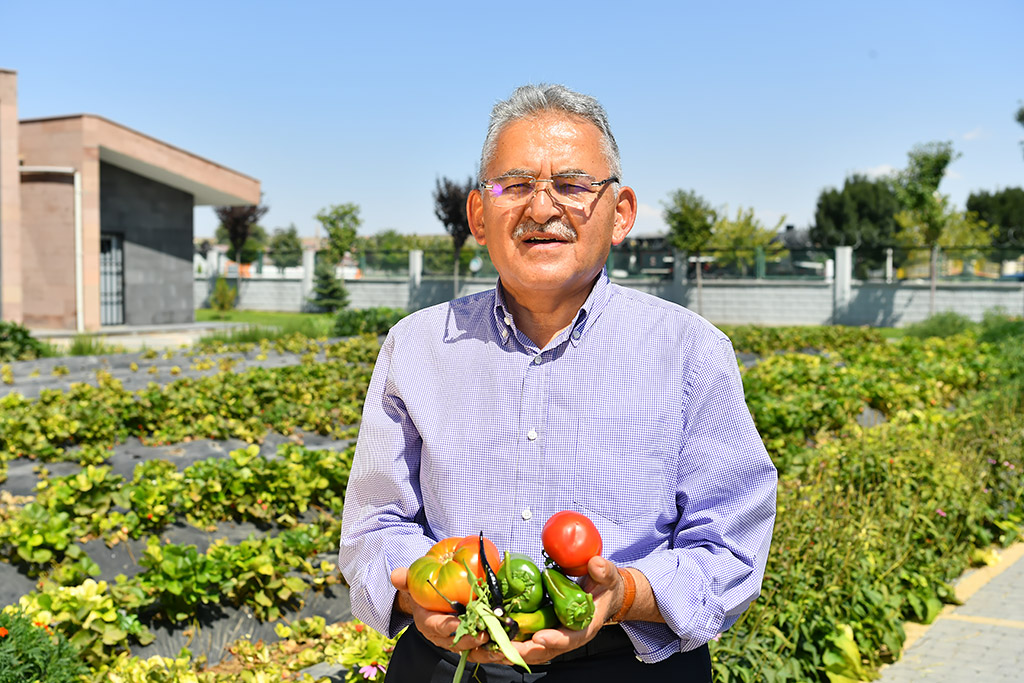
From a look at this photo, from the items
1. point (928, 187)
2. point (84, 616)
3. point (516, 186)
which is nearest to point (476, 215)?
point (516, 186)

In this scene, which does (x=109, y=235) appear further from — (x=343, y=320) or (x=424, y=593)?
(x=424, y=593)

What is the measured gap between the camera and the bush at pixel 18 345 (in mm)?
11156

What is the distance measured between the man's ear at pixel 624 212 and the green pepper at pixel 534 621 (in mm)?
755

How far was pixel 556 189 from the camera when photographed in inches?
64.0

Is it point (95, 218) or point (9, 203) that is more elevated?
point (9, 203)

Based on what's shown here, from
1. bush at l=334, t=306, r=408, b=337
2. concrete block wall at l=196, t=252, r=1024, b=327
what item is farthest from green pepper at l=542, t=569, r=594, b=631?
concrete block wall at l=196, t=252, r=1024, b=327

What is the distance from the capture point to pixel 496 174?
5.47 feet

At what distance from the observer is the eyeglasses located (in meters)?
1.62

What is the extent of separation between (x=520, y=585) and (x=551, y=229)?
0.65 metres

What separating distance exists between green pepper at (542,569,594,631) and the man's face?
55 centimetres

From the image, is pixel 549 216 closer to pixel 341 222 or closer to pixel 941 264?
pixel 941 264

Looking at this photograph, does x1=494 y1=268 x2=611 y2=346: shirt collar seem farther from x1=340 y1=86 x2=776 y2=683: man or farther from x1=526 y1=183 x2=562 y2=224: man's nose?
x1=526 y1=183 x2=562 y2=224: man's nose

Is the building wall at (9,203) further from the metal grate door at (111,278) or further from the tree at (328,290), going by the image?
the tree at (328,290)

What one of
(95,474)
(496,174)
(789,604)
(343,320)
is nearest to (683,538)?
(496,174)
